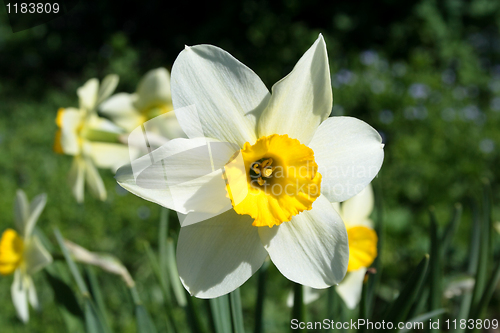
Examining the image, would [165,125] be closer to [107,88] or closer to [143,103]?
[107,88]

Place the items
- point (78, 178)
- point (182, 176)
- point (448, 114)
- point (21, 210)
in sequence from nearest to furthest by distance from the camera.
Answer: point (182, 176), point (21, 210), point (78, 178), point (448, 114)

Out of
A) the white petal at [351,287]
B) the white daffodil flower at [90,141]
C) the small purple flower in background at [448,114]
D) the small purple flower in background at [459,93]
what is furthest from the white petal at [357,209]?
the small purple flower in background at [459,93]

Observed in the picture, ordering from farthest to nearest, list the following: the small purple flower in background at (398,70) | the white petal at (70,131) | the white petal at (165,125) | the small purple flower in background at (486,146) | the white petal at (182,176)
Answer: the small purple flower in background at (398,70) → the small purple flower in background at (486,146) → the white petal at (70,131) → the white petal at (165,125) → the white petal at (182,176)

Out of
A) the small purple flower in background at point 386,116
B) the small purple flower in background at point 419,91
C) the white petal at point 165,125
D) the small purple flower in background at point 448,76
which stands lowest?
the small purple flower in background at point 386,116

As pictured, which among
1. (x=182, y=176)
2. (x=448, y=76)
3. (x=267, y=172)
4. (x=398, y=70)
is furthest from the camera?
(x=448, y=76)

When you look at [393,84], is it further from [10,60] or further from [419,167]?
[10,60]

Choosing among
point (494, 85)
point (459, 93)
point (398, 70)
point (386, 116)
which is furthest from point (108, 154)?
point (494, 85)

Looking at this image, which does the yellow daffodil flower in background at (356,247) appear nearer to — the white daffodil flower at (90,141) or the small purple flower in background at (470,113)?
the white daffodil flower at (90,141)

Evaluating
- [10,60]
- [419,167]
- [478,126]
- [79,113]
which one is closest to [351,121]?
[79,113]
